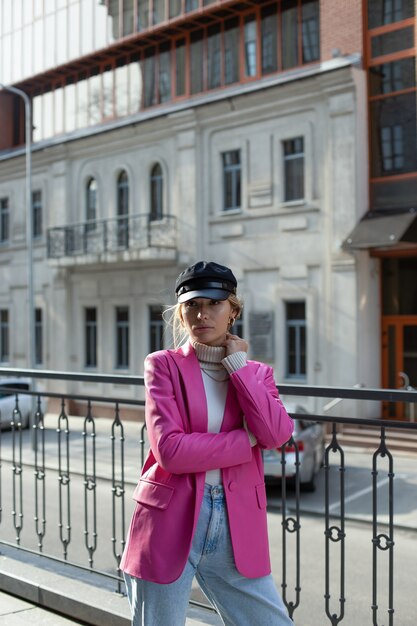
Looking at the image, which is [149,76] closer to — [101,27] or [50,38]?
[101,27]

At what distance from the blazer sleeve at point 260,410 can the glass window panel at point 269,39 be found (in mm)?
20328

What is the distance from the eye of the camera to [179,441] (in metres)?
2.59

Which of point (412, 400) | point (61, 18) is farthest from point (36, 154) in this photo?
point (412, 400)

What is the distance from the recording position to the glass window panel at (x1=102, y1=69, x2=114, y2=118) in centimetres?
2625

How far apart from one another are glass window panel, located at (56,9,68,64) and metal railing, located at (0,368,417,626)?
13968mm

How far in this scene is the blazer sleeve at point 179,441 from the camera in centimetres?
259

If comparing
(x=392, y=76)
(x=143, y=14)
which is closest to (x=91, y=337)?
(x=143, y=14)

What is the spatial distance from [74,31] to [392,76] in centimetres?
1339

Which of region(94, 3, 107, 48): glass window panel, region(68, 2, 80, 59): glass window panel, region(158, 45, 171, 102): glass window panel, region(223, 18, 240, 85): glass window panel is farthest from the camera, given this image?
region(68, 2, 80, 59): glass window panel

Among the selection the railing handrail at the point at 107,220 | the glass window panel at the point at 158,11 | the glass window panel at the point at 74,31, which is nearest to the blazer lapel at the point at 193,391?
the railing handrail at the point at 107,220

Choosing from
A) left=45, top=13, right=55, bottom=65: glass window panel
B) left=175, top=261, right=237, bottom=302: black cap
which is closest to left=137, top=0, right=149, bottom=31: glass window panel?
left=45, top=13, right=55, bottom=65: glass window panel

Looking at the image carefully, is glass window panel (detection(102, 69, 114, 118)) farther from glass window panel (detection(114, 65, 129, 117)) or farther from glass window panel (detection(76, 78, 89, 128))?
glass window panel (detection(76, 78, 89, 128))

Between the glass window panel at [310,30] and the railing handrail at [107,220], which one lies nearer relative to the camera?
the glass window panel at [310,30]

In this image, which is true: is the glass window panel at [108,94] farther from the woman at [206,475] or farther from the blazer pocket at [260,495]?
the blazer pocket at [260,495]
